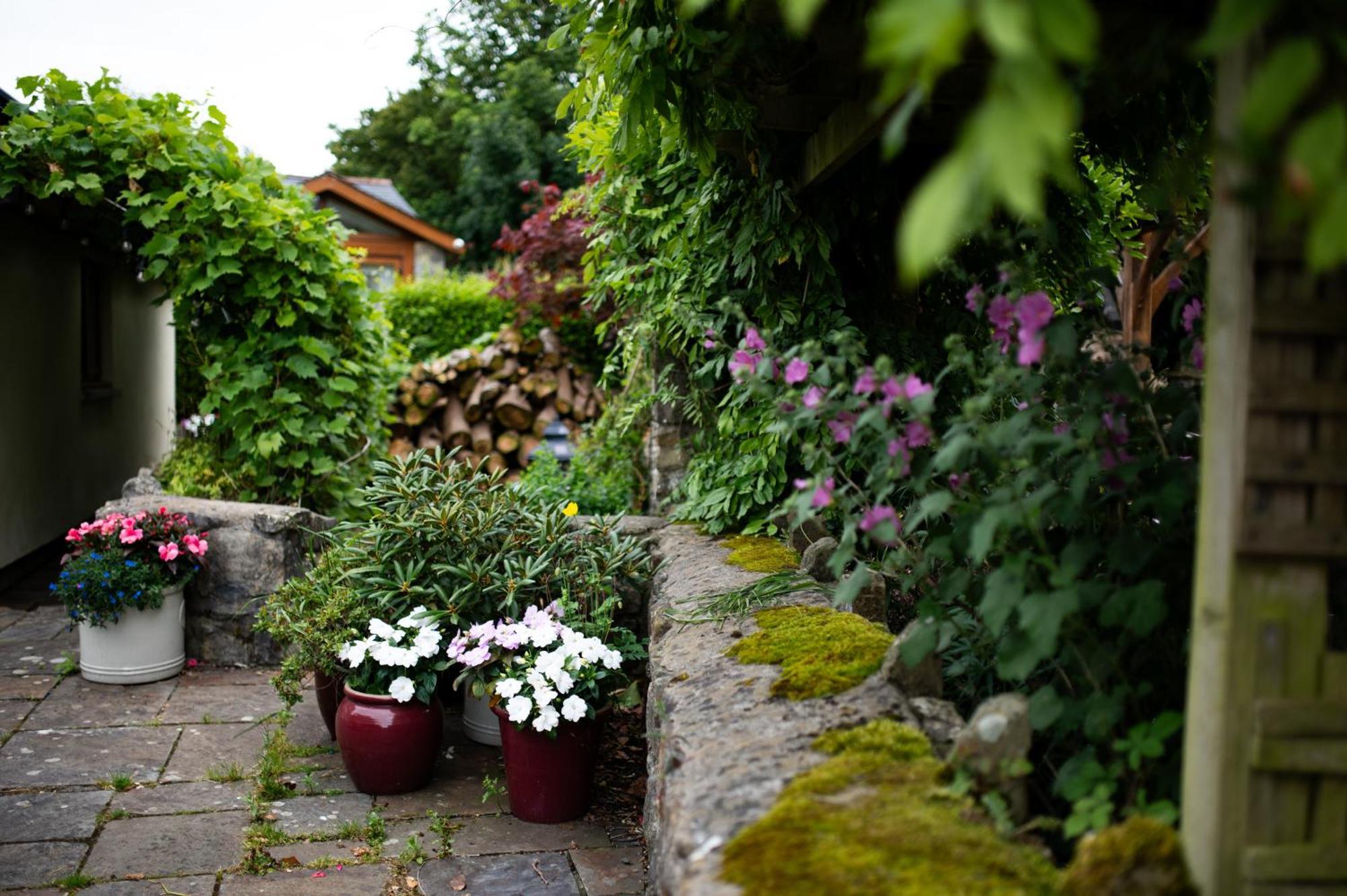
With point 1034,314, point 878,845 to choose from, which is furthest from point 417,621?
point 1034,314

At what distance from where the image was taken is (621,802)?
367 cm

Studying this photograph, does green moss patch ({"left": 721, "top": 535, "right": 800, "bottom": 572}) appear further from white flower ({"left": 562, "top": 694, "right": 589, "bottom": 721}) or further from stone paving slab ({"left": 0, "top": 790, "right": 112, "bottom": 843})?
stone paving slab ({"left": 0, "top": 790, "right": 112, "bottom": 843})

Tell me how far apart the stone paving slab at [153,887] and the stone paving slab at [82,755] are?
0.82 metres

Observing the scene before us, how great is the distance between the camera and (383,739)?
3572 mm

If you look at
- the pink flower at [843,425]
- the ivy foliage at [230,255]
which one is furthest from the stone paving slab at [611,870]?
the ivy foliage at [230,255]

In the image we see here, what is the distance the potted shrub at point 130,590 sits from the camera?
4676mm

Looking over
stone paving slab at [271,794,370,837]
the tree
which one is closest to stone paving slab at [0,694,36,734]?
stone paving slab at [271,794,370,837]

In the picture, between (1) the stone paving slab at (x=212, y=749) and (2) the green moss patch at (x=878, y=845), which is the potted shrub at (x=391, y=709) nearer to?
(1) the stone paving slab at (x=212, y=749)

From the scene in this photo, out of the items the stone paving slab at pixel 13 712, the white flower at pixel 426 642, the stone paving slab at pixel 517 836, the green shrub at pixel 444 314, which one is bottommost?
the stone paving slab at pixel 517 836

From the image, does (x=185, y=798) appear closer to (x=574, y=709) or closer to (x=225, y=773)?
(x=225, y=773)

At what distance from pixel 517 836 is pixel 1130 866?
2.37 meters

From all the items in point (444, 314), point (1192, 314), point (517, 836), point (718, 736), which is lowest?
point (517, 836)

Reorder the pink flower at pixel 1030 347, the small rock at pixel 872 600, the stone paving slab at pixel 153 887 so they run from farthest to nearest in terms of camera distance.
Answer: the stone paving slab at pixel 153 887, the small rock at pixel 872 600, the pink flower at pixel 1030 347

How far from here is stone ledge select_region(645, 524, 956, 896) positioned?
171 cm
